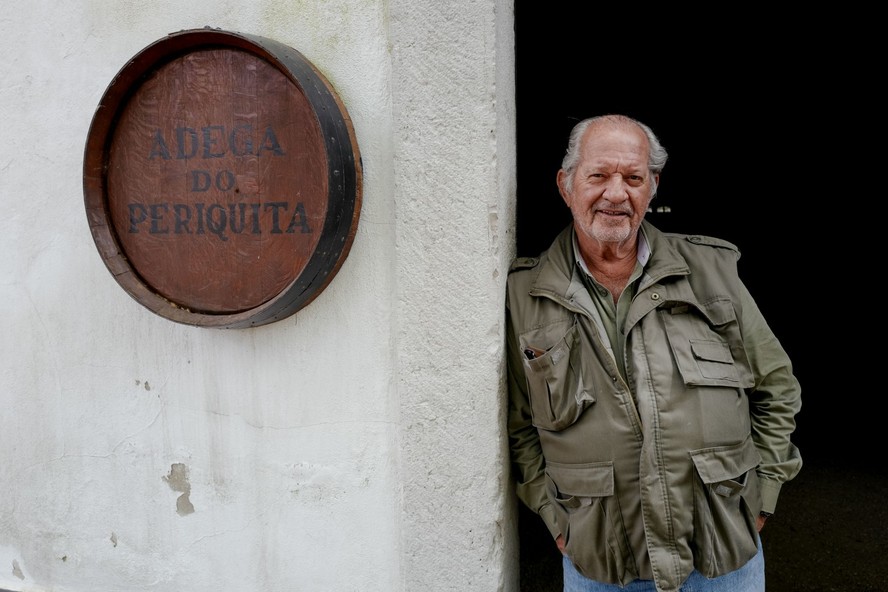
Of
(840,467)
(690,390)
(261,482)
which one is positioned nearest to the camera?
(690,390)

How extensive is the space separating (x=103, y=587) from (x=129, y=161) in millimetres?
1468

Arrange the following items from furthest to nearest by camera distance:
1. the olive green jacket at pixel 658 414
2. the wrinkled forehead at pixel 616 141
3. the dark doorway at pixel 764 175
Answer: the dark doorway at pixel 764 175 < the wrinkled forehead at pixel 616 141 < the olive green jacket at pixel 658 414

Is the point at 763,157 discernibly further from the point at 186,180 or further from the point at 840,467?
the point at 186,180

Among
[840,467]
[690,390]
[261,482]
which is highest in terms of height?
[690,390]

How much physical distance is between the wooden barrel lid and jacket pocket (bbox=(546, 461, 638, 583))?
91cm

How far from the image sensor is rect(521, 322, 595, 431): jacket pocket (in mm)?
1814

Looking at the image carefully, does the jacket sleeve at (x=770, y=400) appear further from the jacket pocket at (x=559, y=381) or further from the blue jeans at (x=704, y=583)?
the jacket pocket at (x=559, y=381)

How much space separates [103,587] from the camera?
7.61 ft

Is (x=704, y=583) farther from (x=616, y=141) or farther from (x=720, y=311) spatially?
(x=616, y=141)

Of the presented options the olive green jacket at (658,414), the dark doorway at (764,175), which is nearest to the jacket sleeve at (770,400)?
the olive green jacket at (658,414)

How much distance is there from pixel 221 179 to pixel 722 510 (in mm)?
1678

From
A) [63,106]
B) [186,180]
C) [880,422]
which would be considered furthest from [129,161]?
[880,422]

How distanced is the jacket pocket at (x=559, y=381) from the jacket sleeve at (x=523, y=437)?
0.36ft

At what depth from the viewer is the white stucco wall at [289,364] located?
1910mm
